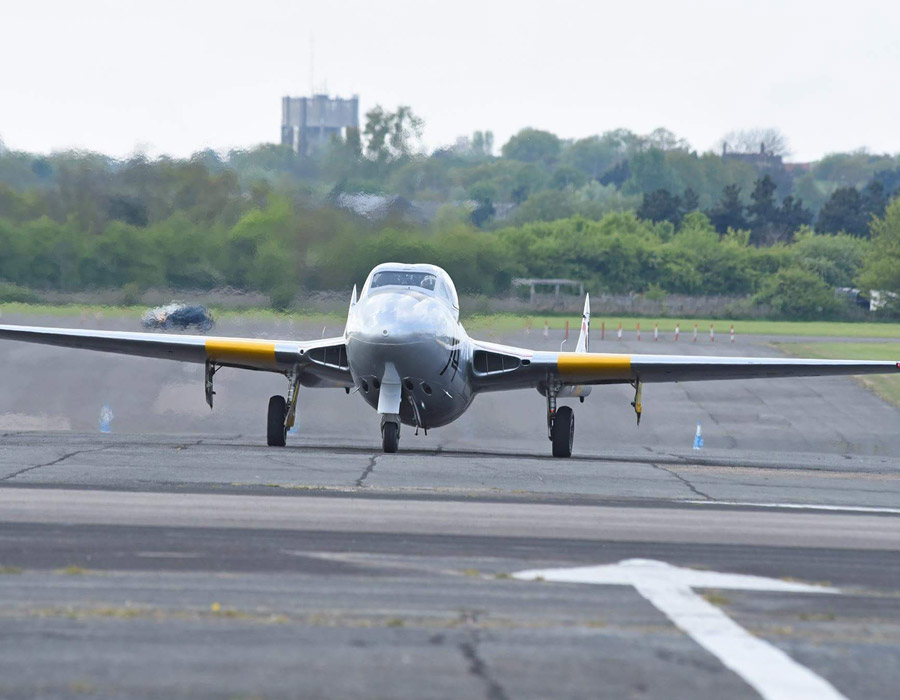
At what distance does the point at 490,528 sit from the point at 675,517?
7.19 ft

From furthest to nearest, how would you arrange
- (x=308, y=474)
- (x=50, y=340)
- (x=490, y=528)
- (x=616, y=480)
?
(x=50, y=340), (x=616, y=480), (x=308, y=474), (x=490, y=528)

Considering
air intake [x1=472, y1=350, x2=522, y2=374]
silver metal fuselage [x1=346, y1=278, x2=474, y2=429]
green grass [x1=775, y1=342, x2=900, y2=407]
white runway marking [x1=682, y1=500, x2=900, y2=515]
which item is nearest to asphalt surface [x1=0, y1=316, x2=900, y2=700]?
white runway marking [x1=682, y1=500, x2=900, y2=515]

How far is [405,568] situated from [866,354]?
4182 centimetres

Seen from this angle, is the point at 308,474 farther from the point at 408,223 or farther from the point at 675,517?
the point at 408,223

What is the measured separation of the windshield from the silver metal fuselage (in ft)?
0.72

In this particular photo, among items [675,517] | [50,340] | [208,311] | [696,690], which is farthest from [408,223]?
[696,690]

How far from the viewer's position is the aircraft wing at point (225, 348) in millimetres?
21094

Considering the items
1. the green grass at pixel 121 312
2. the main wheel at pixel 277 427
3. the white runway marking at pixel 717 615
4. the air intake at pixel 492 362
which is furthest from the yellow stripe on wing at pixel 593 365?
the white runway marking at pixel 717 615

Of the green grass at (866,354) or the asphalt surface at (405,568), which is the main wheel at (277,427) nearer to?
the asphalt surface at (405,568)

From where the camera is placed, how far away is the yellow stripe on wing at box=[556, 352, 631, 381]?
69.2ft

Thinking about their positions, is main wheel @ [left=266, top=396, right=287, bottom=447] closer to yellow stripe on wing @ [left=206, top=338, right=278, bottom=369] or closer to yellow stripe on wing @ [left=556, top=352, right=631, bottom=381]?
yellow stripe on wing @ [left=206, top=338, right=278, bottom=369]

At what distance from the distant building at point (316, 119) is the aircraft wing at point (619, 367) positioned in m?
14.7

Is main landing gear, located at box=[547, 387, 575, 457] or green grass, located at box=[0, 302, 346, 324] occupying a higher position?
green grass, located at box=[0, 302, 346, 324]

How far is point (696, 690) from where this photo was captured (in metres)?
5.43
